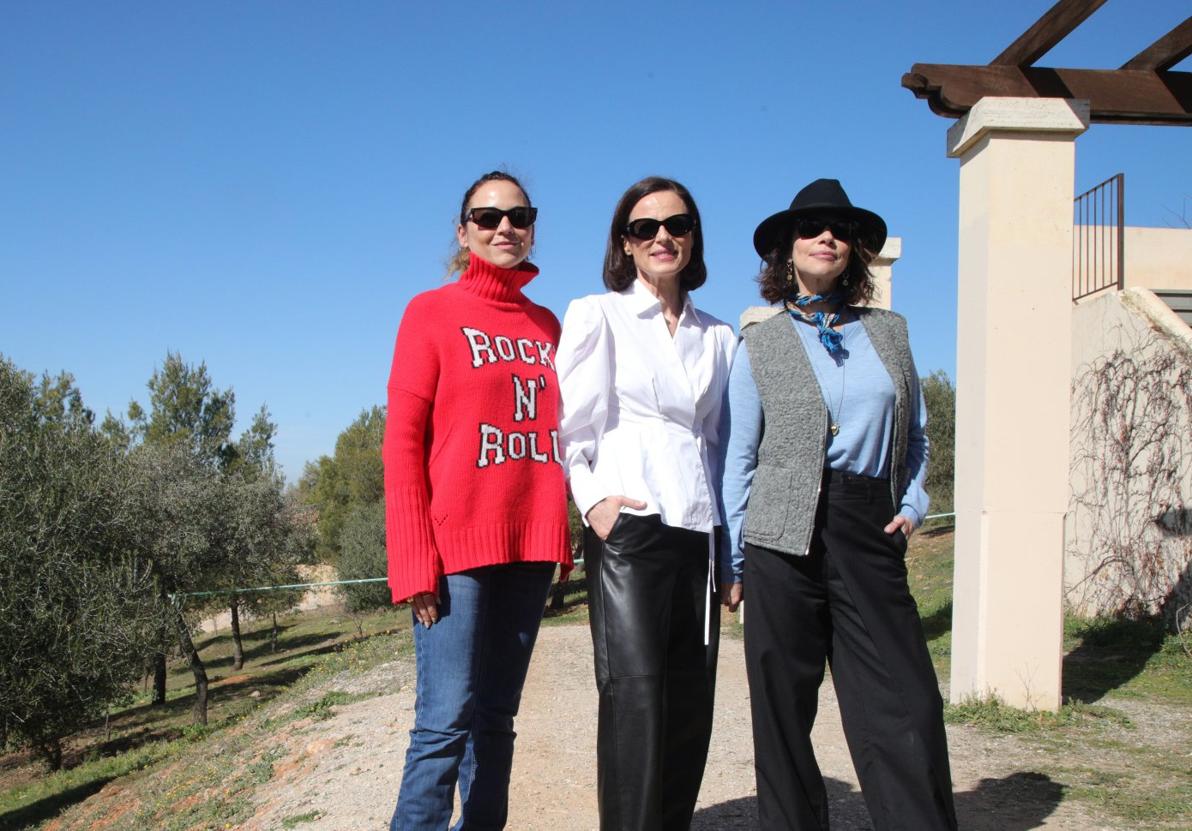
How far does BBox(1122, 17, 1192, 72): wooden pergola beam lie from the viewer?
5016 mm

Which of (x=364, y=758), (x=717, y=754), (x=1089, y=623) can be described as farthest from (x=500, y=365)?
(x=1089, y=623)

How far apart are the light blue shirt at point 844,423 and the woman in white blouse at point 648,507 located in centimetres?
7

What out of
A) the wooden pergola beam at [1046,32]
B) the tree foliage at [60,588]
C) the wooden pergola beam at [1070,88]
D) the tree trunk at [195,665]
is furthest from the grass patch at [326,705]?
the tree trunk at [195,665]

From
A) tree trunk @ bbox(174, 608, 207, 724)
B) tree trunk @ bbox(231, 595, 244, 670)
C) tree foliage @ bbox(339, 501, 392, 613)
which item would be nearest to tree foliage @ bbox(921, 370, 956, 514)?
tree trunk @ bbox(174, 608, 207, 724)

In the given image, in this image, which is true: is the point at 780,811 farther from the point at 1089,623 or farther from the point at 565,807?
the point at 1089,623

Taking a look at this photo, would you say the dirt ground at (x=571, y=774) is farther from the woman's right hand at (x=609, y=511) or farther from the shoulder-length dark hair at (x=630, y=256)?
the shoulder-length dark hair at (x=630, y=256)

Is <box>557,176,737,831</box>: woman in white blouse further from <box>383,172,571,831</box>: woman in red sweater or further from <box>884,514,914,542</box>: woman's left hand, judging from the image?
<box>884,514,914,542</box>: woman's left hand

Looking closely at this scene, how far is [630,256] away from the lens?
289 centimetres

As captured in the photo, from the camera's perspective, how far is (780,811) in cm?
266

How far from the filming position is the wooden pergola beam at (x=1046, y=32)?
468cm

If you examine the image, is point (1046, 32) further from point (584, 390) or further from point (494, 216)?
point (584, 390)

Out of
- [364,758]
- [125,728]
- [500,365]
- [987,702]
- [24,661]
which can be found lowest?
[125,728]

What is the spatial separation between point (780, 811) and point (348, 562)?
1103 inches

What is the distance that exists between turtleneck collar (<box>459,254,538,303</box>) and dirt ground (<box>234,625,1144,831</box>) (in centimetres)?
218
